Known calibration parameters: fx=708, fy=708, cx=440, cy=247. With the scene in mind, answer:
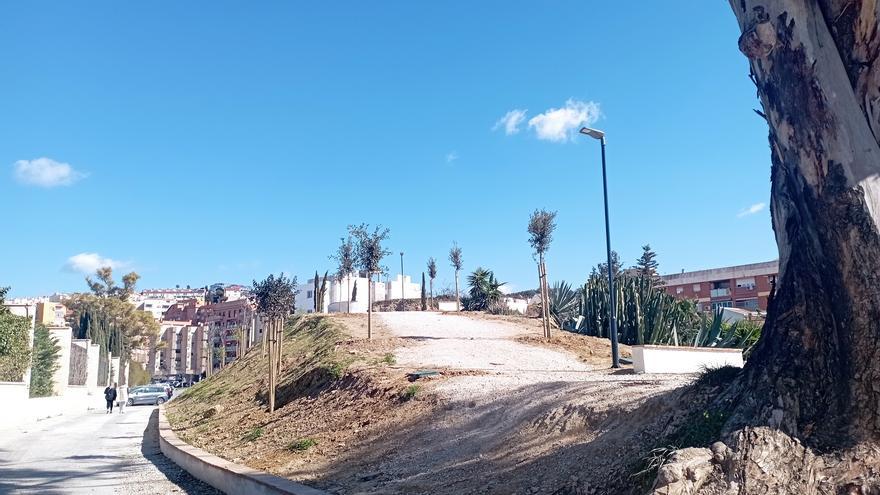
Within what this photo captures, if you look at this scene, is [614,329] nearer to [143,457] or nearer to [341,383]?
[341,383]

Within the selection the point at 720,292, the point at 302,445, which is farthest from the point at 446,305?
the point at 302,445

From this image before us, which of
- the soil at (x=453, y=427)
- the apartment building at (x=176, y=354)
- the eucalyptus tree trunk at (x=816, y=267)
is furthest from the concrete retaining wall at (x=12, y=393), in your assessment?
the apartment building at (x=176, y=354)

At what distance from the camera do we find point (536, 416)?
25.8 feet

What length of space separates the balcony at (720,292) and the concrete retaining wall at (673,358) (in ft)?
169

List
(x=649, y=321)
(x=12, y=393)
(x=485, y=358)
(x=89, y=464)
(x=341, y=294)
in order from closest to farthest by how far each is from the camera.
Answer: (x=89, y=464) < (x=485, y=358) < (x=649, y=321) < (x=12, y=393) < (x=341, y=294)

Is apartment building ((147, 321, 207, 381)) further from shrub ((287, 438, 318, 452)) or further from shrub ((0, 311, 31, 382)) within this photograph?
shrub ((287, 438, 318, 452))

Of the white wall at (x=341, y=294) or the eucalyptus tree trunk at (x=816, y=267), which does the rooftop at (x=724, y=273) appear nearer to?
the white wall at (x=341, y=294)

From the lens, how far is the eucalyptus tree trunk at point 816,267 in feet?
15.1

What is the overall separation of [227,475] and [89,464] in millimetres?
5739

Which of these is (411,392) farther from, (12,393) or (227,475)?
(12,393)

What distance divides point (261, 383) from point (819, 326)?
50.6 ft

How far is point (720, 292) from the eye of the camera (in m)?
65.0

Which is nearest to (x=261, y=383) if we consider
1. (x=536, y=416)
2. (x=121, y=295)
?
(x=536, y=416)

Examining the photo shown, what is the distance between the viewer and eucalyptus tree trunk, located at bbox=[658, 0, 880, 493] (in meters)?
4.60
